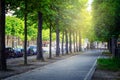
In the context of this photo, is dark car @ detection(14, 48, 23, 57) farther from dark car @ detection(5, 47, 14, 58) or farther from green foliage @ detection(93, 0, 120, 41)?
green foliage @ detection(93, 0, 120, 41)

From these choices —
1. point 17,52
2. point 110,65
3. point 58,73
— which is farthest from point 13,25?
point 58,73

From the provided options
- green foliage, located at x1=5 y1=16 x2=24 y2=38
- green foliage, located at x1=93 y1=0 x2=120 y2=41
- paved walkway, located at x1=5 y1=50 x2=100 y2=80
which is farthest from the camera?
green foliage, located at x1=5 y1=16 x2=24 y2=38

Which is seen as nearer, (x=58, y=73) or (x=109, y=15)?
(x=58, y=73)

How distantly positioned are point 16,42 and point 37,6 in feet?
268

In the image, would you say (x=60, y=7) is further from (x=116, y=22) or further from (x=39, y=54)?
(x=116, y=22)

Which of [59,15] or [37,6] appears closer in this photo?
[37,6]

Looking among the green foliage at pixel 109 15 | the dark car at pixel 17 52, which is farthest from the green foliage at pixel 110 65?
the dark car at pixel 17 52

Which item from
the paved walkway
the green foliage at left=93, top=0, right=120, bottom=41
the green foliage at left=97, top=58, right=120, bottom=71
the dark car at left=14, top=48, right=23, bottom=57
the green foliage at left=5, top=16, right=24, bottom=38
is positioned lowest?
the paved walkway

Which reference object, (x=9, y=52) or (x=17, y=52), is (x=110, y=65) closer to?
(x=9, y=52)

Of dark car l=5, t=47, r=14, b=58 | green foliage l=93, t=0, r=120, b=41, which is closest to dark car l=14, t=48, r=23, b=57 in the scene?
dark car l=5, t=47, r=14, b=58

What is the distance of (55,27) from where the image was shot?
53.3 meters

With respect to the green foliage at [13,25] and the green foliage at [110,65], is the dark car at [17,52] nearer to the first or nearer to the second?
the green foliage at [13,25]

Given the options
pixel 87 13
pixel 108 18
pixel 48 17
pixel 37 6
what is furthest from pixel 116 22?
pixel 87 13

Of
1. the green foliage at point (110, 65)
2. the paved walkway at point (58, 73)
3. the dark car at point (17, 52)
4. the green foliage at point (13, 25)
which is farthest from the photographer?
the green foliage at point (13, 25)
